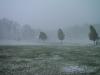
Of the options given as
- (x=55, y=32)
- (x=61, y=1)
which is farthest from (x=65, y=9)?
(x=55, y=32)

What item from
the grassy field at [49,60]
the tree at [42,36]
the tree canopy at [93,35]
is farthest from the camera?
the tree at [42,36]

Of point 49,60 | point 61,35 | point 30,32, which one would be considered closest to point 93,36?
point 61,35

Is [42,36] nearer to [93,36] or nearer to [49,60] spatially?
[49,60]

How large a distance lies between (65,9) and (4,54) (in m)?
1.82

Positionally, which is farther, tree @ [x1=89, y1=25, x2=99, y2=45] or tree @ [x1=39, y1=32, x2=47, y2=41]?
tree @ [x1=39, y1=32, x2=47, y2=41]

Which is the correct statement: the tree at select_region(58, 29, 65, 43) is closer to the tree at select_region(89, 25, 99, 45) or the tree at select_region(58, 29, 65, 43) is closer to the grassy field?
the grassy field

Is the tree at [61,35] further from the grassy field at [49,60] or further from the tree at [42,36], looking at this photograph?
the tree at [42,36]

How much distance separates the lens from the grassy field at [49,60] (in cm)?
318

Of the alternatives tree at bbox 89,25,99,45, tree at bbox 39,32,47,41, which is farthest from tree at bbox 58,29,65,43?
tree at bbox 89,25,99,45

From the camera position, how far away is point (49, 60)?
3.30 meters

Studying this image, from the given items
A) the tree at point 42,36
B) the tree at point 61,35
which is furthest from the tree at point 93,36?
the tree at point 42,36

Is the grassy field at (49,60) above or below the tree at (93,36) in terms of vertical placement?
below

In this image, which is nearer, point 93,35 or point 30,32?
point 93,35

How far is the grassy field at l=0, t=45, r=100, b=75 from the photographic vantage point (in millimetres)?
3176
